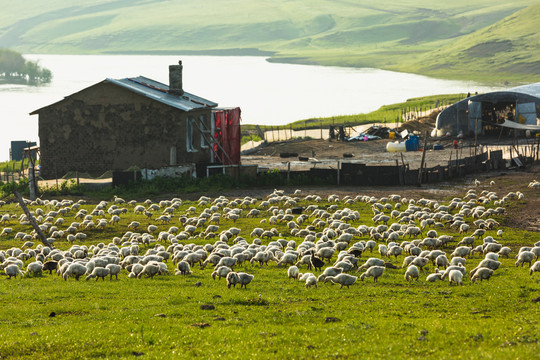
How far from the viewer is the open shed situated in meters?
64.5

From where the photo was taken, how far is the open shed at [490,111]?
6450 centimetres

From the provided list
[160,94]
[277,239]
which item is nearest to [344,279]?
[277,239]

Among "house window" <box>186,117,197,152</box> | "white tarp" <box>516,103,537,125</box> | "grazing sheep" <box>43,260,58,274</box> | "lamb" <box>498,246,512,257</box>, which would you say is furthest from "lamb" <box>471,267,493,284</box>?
"white tarp" <box>516,103,537,125</box>

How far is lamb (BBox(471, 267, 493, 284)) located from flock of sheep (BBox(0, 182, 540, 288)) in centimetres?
2

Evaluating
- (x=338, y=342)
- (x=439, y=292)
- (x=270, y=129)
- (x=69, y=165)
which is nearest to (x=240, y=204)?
(x=69, y=165)

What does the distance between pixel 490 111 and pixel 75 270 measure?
2150 inches

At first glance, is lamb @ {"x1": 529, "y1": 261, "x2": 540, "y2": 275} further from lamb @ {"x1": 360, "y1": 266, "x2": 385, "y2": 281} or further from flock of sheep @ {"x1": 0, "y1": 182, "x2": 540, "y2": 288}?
lamb @ {"x1": 360, "y1": 266, "x2": 385, "y2": 281}

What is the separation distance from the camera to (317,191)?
4019 centimetres

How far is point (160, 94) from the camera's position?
4631cm

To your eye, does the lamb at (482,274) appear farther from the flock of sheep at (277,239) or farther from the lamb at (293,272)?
the lamb at (293,272)

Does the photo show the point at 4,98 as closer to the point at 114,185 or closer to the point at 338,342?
the point at 114,185

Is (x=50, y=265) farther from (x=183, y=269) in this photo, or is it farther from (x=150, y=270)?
(x=183, y=269)

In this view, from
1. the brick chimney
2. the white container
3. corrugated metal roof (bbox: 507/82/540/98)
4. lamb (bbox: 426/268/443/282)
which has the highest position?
corrugated metal roof (bbox: 507/82/540/98)

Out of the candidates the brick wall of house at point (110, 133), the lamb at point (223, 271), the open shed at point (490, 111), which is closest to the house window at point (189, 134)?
the brick wall of house at point (110, 133)
